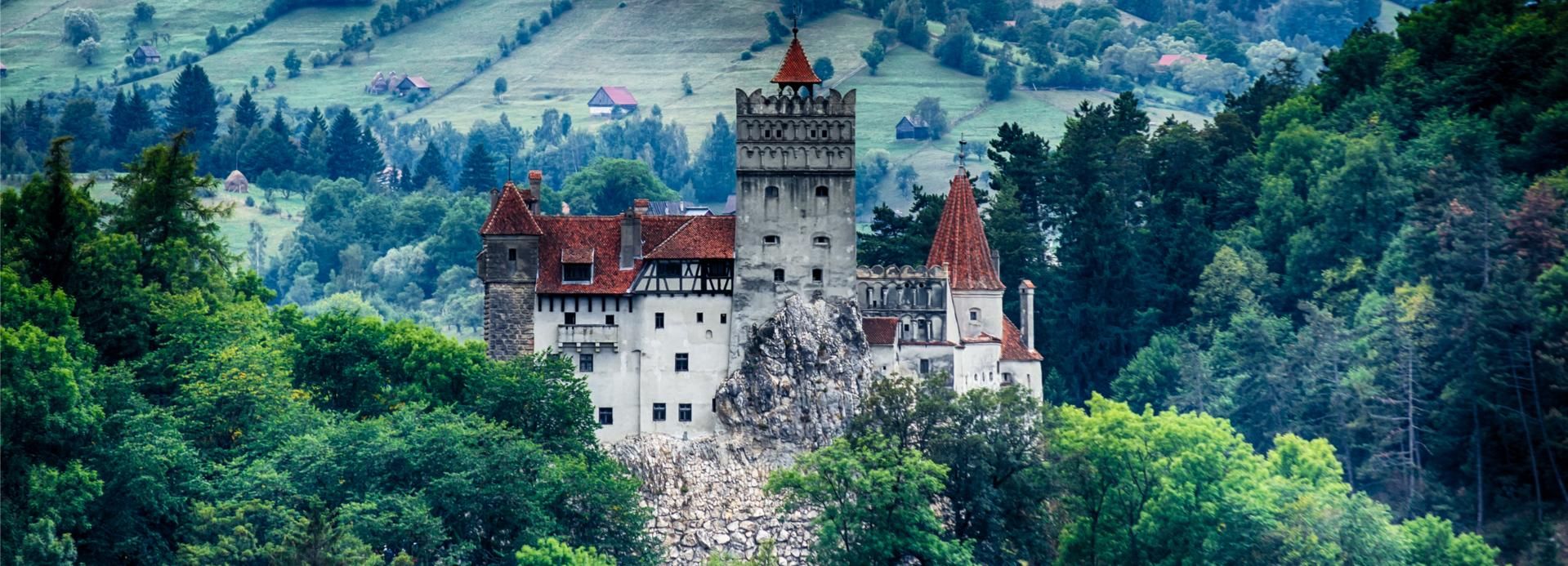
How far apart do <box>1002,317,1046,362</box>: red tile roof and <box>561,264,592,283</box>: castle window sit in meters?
16.8

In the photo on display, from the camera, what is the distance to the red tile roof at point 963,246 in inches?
4183

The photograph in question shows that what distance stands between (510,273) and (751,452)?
9.62 m

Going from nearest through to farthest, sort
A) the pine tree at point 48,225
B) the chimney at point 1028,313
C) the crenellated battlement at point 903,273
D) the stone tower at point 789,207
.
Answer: the stone tower at point 789,207 < the pine tree at point 48,225 < the crenellated battlement at point 903,273 < the chimney at point 1028,313

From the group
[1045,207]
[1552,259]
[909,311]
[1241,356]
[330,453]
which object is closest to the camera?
[330,453]

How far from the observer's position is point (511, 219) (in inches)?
3861

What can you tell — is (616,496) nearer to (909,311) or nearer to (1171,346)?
(909,311)

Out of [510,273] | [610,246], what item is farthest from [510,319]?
[610,246]

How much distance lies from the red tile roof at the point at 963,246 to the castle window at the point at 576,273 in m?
13.9

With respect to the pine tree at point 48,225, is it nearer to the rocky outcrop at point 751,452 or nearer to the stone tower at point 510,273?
the stone tower at point 510,273

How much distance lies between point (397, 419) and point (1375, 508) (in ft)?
103

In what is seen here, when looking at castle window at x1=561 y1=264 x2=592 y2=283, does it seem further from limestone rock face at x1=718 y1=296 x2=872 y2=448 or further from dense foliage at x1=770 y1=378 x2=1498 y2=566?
dense foliage at x1=770 y1=378 x2=1498 y2=566

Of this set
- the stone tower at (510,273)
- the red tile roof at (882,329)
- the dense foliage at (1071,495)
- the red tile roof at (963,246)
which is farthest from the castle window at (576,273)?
the red tile roof at (963,246)

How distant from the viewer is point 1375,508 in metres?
97.7

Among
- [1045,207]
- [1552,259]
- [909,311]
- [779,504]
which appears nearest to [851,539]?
[779,504]
